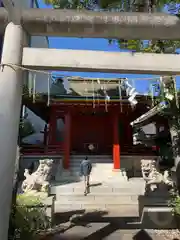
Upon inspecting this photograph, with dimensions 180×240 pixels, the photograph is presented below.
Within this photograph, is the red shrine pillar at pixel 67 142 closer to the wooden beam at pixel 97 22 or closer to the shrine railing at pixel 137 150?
the shrine railing at pixel 137 150

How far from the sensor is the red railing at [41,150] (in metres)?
12.3

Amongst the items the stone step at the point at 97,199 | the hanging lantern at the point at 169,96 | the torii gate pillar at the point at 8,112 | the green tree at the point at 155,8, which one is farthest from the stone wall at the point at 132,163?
the torii gate pillar at the point at 8,112

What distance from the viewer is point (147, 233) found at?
5500mm

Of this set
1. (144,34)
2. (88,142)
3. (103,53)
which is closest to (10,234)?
(103,53)

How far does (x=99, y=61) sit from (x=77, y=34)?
63 cm

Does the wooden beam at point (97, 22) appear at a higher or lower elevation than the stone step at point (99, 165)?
higher

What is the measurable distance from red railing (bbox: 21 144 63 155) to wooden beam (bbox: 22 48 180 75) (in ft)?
30.8

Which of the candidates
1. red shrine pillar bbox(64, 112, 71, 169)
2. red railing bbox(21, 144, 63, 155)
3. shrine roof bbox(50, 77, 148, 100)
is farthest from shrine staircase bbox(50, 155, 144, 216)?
shrine roof bbox(50, 77, 148, 100)

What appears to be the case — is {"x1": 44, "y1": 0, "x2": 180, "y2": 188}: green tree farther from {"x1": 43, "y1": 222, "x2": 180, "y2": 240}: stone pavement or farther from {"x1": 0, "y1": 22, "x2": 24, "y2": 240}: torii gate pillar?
{"x1": 0, "y1": 22, "x2": 24, "y2": 240}: torii gate pillar

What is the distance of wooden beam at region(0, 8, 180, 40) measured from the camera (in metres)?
3.37

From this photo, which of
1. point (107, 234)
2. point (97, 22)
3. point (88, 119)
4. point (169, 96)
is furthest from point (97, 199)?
point (97, 22)

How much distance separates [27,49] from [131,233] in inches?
188

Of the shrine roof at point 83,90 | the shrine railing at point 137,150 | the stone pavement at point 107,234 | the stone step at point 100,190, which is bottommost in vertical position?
the stone pavement at point 107,234

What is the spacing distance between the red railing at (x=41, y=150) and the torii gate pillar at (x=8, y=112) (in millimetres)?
9336
